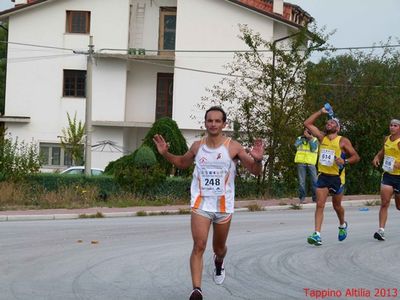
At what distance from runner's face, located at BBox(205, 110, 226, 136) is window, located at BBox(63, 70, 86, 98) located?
3477 cm

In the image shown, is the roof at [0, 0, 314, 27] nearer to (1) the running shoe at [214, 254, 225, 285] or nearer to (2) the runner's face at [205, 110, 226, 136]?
(1) the running shoe at [214, 254, 225, 285]

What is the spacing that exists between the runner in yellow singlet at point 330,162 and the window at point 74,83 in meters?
31.2

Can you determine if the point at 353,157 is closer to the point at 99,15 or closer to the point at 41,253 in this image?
the point at 41,253

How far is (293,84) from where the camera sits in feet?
71.1

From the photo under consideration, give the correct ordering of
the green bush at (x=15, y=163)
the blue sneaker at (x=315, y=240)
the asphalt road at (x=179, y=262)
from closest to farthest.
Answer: the asphalt road at (x=179, y=262) < the blue sneaker at (x=315, y=240) < the green bush at (x=15, y=163)

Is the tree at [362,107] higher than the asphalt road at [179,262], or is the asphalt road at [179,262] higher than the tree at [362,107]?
the tree at [362,107]

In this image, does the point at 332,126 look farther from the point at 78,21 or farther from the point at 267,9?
the point at 267,9

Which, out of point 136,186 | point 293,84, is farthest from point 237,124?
point 136,186

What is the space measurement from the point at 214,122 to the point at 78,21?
35.3m

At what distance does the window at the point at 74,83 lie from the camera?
1645 inches

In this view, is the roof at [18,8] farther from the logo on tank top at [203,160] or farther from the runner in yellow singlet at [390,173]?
the logo on tank top at [203,160]

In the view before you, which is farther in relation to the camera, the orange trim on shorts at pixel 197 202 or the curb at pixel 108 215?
the curb at pixel 108 215

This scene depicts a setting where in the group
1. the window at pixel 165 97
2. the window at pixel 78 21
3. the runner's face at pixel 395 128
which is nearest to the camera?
the runner's face at pixel 395 128

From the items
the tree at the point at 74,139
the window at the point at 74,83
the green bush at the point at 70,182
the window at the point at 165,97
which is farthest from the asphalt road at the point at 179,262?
the window at the point at 165,97
